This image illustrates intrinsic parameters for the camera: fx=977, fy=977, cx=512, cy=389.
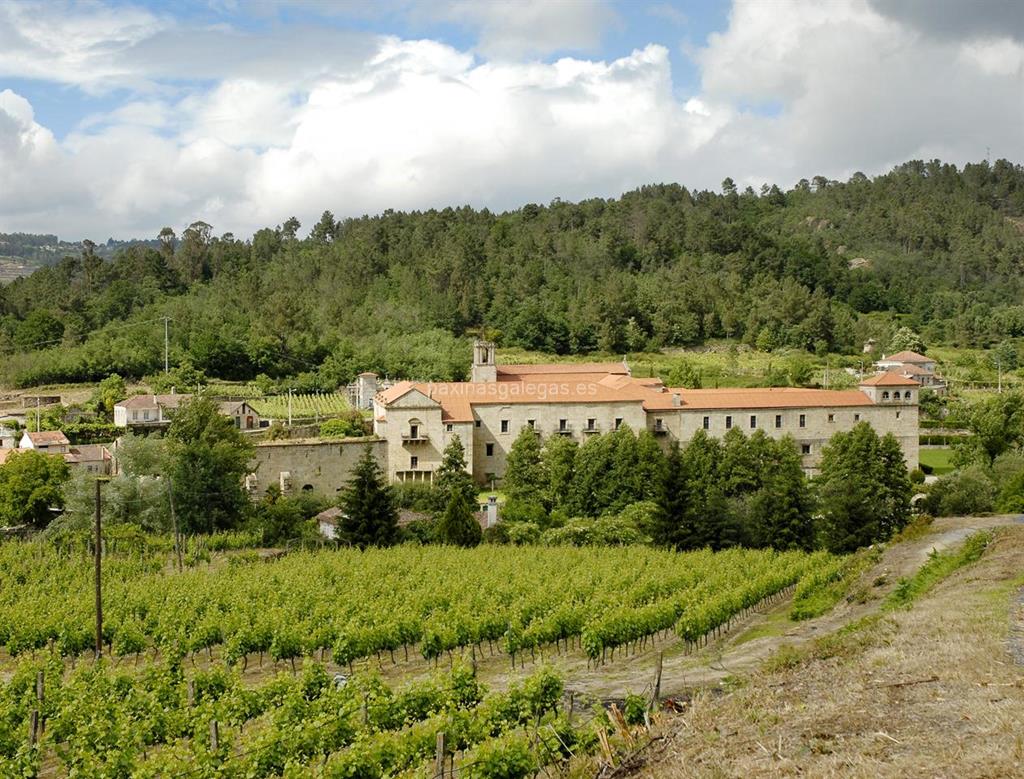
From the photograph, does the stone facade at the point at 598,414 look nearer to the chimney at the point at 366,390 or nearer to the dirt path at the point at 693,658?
the chimney at the point at 366,390

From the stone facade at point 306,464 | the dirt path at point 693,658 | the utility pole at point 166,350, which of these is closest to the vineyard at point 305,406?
the utility pole at point 166,350

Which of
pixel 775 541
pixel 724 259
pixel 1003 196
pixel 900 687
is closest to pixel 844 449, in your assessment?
pixel 775 541

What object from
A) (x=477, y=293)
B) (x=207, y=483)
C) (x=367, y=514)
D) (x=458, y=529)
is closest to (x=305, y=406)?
(x=207, y=483)

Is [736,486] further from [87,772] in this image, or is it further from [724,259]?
[724,259]

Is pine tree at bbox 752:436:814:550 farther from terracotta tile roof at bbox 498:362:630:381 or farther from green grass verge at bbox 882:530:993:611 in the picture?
terracotta tile roof at bbox 498:362:630:381

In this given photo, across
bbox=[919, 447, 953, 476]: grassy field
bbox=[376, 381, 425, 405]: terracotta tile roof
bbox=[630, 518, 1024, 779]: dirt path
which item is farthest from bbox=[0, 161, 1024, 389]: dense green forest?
bbox=[630, 518, 1024, 779]: dirt path

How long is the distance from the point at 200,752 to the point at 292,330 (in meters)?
59.8

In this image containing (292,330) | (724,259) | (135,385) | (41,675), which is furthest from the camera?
(724,259)

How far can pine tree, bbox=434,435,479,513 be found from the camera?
39.1m

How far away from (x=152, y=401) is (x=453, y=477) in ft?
59.9

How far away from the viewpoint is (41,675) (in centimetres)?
1580

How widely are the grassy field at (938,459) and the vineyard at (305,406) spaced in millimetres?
30044

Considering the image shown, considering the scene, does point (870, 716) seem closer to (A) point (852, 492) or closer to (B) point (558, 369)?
(A) point (852, 492)

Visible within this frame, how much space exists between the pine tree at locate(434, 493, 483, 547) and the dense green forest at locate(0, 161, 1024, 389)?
2788 cm
